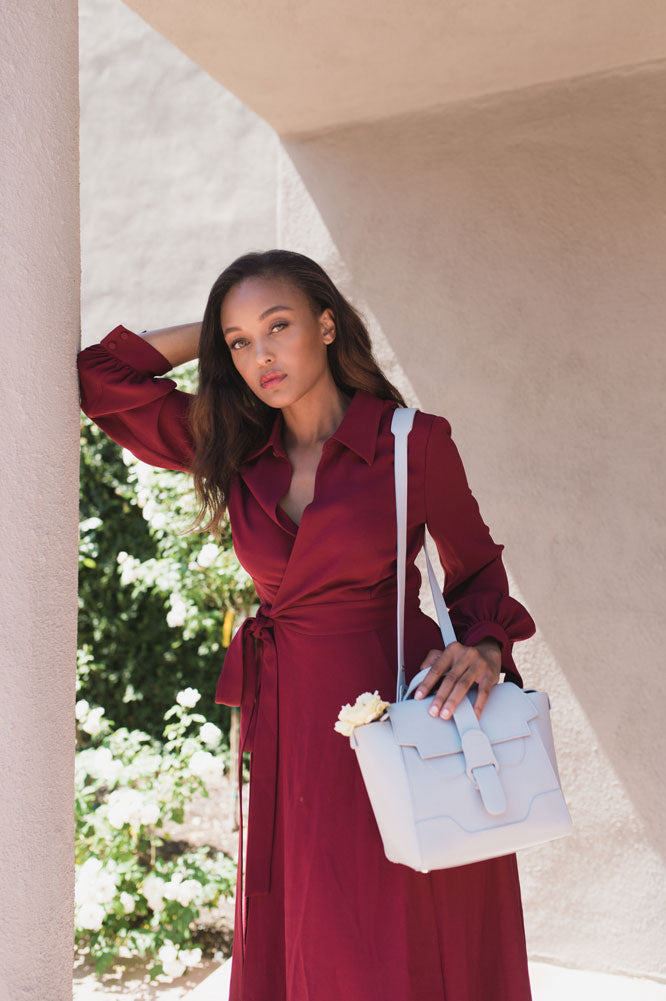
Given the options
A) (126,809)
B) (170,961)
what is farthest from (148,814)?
(170,961)

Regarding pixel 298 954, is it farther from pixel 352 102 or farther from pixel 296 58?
pixel 352 102

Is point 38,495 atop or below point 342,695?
atop

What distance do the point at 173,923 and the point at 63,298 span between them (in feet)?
9.12

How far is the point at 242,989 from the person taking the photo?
6.50ft

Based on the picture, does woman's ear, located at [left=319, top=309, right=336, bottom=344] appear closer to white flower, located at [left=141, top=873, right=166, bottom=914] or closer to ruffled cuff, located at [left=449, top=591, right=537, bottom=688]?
ruffled cuff, located at [left=449, top=591, right=537, bottom=688]

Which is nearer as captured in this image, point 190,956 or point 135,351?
point 135,351

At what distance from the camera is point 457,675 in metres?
1.77

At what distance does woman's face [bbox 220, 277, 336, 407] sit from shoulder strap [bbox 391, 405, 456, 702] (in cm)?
25

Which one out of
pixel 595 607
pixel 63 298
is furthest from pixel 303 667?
pixel 595 607

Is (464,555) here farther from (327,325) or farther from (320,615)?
(327,325)

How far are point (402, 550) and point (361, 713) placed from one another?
384mm

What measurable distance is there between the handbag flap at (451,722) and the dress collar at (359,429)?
565mm

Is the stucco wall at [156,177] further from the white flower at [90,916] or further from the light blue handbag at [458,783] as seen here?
the light blue handbag at [458,783]

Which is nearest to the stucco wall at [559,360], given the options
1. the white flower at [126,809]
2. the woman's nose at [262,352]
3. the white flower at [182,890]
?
the white flower at [182,890]
